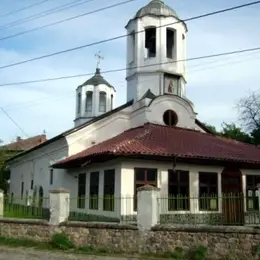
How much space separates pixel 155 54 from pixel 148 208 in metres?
14.2

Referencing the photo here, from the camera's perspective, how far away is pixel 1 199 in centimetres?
1702

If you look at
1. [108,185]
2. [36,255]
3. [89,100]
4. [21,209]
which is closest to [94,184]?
[108,185]

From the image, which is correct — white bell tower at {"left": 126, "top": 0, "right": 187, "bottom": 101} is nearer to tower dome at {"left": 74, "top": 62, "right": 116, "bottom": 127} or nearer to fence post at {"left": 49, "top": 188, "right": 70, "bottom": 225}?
fence post at {"left": 49, "top": 188, "right": 70, "bottom": 225}

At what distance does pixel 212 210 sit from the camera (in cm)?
1575

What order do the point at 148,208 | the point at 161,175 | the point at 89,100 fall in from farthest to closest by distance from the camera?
the point at 89,100 → the point at 161,175 → the point at 148,208

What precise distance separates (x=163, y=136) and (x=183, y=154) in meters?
2.42

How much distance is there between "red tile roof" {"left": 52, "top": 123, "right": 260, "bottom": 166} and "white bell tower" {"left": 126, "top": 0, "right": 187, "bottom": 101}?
130 inches

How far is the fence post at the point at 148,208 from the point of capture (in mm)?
12461

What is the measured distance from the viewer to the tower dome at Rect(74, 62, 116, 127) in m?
36.7

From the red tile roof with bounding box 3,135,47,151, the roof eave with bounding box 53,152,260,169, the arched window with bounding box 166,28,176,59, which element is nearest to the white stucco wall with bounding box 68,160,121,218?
the roof eave with bounding box 53,152,260,169

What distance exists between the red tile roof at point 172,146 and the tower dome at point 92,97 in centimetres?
1448

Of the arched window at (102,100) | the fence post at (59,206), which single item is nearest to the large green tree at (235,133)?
A: the arched window at (102,100)

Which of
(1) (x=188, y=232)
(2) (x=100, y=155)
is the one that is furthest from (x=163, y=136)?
(1) (x=188, y=232)

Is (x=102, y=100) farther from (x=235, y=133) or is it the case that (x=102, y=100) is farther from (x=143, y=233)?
(x=143, y=233)
